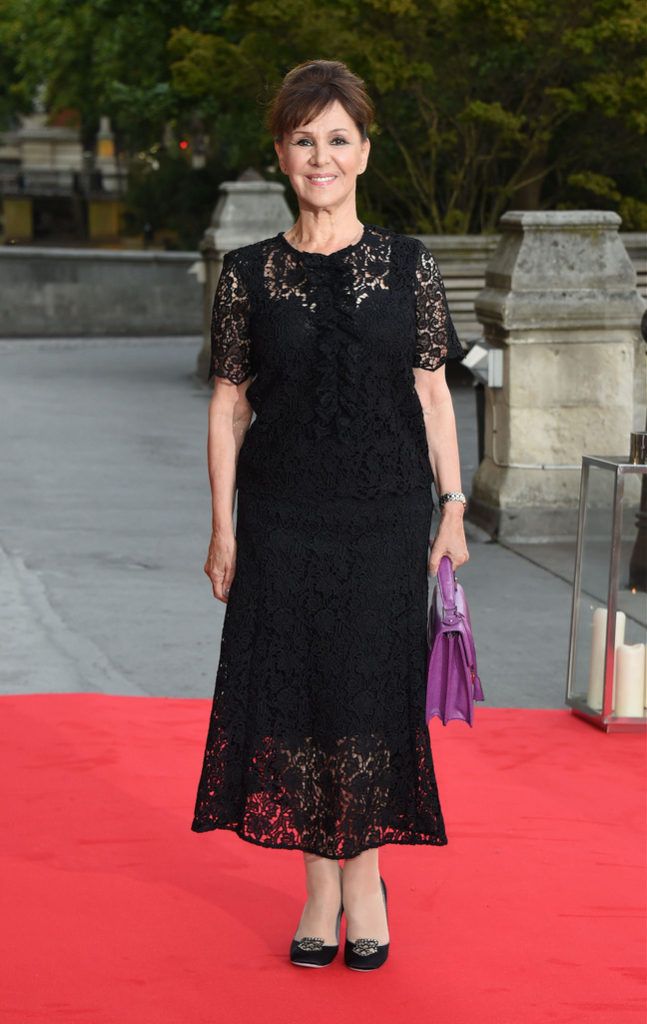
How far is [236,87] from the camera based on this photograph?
1955cm

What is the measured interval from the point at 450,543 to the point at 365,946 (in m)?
1.01

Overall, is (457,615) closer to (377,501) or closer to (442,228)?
(377,501)

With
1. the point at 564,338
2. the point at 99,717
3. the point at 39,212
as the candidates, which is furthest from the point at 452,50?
the point at 39,212

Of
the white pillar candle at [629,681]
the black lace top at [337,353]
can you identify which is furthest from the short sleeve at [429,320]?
the white pillar candle at [629,681]

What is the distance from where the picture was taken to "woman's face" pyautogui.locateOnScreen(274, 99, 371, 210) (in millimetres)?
4133

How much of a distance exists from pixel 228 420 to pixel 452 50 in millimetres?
15329

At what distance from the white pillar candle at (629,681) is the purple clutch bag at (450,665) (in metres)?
2.21

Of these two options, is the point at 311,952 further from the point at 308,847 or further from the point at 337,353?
the point at 337,353

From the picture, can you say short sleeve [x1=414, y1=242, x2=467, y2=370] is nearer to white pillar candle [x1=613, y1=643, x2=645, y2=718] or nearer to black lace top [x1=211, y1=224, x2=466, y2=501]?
black lace top [x1=211, y1=224, x2=466, y2=501]

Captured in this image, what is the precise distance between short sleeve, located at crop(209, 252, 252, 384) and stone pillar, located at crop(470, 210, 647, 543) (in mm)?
5734

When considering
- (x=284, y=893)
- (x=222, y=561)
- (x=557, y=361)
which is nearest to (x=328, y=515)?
(x=222, y=561)

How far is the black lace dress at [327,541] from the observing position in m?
4.14

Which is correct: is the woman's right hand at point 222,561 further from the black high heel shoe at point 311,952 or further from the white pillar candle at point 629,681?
the white pillar candle at point 629,681

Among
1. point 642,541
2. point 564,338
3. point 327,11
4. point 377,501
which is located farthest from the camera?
point 327,11
